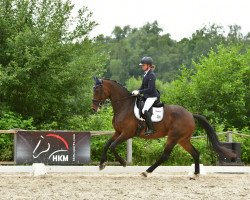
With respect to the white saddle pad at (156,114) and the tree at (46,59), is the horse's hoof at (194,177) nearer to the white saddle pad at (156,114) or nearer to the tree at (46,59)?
the white saddle pad at (156,114)

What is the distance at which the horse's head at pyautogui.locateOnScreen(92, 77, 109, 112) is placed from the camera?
1408 cm

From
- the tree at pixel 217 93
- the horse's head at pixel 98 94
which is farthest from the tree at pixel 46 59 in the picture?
the tree at pixel 217 93

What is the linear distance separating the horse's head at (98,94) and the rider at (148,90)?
728 mm

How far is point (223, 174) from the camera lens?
16.1 meters

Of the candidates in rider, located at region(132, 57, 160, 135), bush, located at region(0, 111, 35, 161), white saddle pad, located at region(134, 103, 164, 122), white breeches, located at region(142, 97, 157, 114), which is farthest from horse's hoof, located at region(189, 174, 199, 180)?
bush, located at region(0, 111, 35, 161)

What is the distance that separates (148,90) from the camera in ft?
45.3

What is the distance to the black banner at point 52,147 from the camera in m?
15.7

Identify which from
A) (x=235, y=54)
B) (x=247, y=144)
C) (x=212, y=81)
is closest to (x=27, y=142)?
(x=247, y=144)

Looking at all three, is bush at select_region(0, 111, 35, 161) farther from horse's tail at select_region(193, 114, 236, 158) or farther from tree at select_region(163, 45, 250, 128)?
tree at select_region(163, 45, 250, 128)

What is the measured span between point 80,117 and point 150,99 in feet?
23.6

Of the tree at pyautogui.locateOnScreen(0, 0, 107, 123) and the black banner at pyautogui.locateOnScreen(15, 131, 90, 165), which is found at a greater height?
the tree at pyautogui.locateOnScreen(0, 0, 107, 123)

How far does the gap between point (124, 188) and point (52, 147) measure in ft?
17.3

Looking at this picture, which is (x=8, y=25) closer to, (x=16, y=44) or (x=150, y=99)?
(x=16, y=44)

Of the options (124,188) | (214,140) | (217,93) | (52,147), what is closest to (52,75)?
(52,147)
